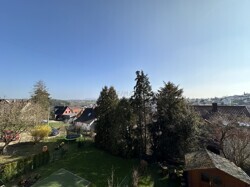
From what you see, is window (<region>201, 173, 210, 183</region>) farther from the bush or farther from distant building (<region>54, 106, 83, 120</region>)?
distant building (<region>54, 106, 83, 120</region>)

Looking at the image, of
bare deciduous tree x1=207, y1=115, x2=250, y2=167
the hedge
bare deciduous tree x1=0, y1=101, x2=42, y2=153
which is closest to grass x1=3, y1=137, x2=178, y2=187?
the hedge

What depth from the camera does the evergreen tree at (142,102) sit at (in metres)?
28.9

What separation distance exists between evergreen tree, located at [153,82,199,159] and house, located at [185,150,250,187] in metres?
4.78

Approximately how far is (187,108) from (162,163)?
8.26 meters

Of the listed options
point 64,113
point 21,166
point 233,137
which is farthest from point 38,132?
point 64,113

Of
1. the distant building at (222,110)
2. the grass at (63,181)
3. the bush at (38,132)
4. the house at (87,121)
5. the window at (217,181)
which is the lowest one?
the grass at (63,181)

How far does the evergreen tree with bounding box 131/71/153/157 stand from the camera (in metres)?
28.9

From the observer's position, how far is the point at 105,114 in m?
32.5

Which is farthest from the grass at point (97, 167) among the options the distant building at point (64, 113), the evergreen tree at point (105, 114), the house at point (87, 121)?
the distant building at point (64, 113)

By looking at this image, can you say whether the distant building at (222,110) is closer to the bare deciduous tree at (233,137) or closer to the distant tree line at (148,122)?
the bare deciduous tree at (233,137)

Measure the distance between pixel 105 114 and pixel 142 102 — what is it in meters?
Answer: 7.07

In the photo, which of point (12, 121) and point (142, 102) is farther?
point (142, 102)

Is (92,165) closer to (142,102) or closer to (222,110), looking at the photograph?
(142,102)

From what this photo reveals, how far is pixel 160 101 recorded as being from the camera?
2820 cm
